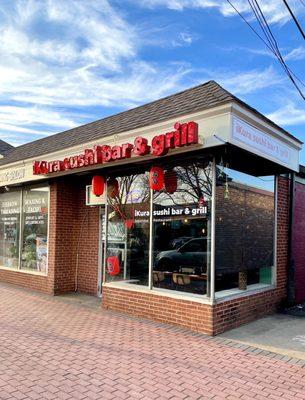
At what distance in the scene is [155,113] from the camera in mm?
8164

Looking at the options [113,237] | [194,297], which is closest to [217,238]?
[194,297]

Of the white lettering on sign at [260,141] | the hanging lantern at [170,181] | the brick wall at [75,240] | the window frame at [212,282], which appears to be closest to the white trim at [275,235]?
the window frame at [212,282]

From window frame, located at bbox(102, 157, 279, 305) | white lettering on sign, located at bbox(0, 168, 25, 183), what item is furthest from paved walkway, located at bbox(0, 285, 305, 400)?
white lettering on sign, located at bbox(0, 168, 25, 183)

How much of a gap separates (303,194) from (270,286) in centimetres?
277

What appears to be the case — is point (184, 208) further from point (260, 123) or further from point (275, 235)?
point (275, 235)

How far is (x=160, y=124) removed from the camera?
24.4ft

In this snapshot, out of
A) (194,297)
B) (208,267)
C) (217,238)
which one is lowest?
(194,297)

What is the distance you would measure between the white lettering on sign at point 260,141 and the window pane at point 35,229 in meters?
5.93

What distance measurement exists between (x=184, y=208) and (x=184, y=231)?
41 centimetres

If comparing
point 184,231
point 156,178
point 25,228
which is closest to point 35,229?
point 25,228

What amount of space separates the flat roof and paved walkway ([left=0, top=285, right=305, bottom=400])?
12.0ft

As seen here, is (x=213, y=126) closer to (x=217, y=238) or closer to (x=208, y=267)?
(x=217, y=238)

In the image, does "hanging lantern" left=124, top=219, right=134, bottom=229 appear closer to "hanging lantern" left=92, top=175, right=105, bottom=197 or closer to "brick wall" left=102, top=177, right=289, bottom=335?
"hanging lantern" left=92, top=175, right=105, bottom=197

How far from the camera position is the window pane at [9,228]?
39.9 feet
